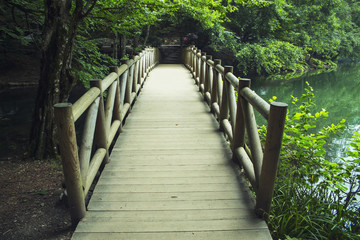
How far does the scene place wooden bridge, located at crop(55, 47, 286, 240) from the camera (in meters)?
2.27

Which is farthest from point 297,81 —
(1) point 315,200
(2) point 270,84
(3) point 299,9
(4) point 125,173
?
(4) point 125,173

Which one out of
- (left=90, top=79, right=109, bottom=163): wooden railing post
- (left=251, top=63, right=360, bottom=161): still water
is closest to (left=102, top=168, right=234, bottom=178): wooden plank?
(left=90, top=79, right=109, bottom=163): wooden railing post

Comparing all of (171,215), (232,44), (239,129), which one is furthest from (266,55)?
(171,215)

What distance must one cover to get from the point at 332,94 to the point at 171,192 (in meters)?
17.4

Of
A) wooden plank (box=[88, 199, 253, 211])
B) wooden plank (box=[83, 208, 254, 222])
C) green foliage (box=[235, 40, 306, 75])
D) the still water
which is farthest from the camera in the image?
green foliage (box=[235, 40, 306, 75])

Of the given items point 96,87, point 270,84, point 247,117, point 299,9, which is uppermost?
point 299,9

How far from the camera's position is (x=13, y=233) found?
117 inches

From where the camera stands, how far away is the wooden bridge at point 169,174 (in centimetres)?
227

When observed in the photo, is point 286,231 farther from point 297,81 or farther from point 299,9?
point 299,9

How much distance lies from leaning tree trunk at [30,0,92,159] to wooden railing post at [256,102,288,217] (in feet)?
11.8

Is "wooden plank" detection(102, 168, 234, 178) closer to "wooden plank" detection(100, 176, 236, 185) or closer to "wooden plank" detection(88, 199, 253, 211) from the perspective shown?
"wooden plank" detection(100, 176, 236, 185)

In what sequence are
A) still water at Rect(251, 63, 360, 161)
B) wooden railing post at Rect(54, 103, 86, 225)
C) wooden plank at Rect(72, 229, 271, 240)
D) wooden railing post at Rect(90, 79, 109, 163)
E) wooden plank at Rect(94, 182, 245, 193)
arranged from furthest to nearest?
still water at Rect(251, 63, 360, 161) → wooden railing post at Rect(90, 79, 109, 163) → wooden plank at Rect(94, 182, 245, 193) → wooden plank at Rect(72, 229, 271, 240) → wooden railing post at Rect(54, 103, 86, 225)

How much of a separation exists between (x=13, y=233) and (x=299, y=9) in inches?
900

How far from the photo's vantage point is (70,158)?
2232mm
